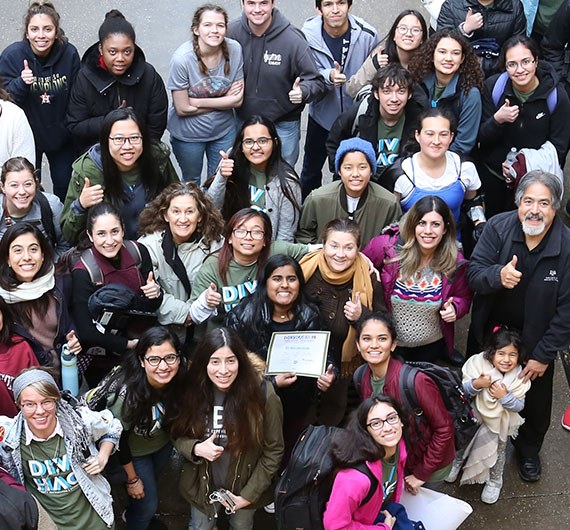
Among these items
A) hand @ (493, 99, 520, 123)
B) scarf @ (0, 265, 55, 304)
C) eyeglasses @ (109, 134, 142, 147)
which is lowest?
scarf @ (0, 265, 55, 304)

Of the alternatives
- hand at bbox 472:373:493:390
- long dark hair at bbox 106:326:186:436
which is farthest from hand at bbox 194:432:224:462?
hand at bbox 472:373:493:390

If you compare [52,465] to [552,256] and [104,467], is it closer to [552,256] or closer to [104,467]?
[104,467]

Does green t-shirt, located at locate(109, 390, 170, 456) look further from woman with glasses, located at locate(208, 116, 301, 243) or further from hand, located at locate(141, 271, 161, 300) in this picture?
woman with glasses, located at locate(208, 116, 301, 243)

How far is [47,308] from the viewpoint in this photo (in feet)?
18.2

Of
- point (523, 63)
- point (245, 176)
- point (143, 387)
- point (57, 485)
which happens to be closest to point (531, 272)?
point (523, 63)

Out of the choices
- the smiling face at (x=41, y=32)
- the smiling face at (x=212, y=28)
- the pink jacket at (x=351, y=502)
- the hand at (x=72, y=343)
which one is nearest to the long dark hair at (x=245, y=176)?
the smiling face at (x=212, y=28)

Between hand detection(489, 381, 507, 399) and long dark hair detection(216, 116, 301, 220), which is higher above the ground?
long dark hair detection(216, 116, 301, 220)

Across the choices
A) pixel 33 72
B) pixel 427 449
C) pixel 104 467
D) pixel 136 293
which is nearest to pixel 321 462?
pixel 427 449

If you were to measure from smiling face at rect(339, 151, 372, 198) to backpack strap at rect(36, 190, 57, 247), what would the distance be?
5.95 ft

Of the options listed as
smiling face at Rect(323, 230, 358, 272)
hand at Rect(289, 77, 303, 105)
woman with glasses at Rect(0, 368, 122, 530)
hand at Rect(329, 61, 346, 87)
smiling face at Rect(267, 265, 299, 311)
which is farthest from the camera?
hand at Rect(329, 61, 346, 87)

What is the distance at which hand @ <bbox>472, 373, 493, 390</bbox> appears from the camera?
572 centimetres

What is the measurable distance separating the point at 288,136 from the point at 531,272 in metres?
2.46

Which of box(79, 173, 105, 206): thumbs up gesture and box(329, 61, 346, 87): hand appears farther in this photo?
box(329, 61, 346, 87): hand

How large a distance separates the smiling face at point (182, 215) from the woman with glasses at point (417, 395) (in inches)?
48.1
